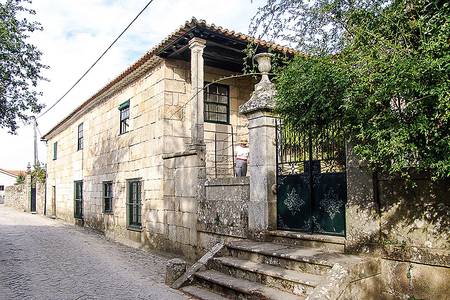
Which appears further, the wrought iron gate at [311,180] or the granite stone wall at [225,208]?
the granite stone wall at [225,208]

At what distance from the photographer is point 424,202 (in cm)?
434

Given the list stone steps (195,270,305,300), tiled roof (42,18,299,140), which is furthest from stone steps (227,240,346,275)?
tiled roof (42,18,299,140)

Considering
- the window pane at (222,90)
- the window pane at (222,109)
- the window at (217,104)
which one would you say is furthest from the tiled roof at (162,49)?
the window pane at (222,109)

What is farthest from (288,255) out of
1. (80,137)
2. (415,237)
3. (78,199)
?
(80,137)

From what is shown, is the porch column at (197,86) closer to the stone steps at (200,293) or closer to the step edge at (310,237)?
the step edge at (310,237)

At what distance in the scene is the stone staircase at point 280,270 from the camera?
4.54 m

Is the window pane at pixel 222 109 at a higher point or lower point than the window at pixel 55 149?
higher

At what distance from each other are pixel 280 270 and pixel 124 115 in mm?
9026

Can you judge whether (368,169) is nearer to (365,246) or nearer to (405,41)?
(365,246)

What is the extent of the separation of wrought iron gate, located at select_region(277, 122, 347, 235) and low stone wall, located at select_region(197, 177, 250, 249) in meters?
0.80

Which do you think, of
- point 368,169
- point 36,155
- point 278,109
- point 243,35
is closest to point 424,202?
point 368,169

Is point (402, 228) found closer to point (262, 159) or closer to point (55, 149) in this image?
point (262, 159)

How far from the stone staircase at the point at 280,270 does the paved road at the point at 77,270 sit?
671 millimetres

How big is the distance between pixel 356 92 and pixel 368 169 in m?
1.29
